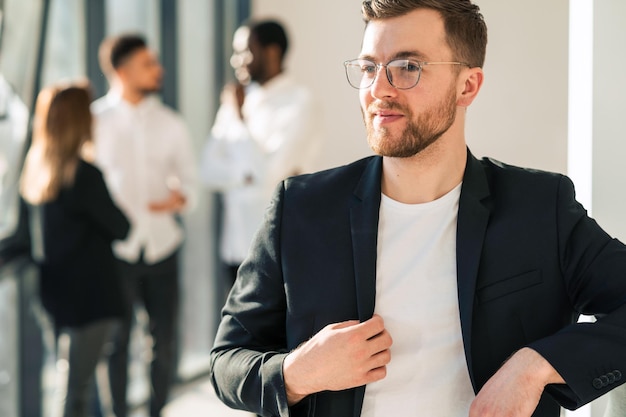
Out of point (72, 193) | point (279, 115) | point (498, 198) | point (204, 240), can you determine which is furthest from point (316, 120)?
point (498, 198)

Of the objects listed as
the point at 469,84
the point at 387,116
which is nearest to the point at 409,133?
the point at 387,116

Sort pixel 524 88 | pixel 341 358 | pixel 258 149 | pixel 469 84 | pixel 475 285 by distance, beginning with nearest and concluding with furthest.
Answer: pixel 341 358
pixel 475 285
pixel 469 84
pixel 524 88
pixel 258 149

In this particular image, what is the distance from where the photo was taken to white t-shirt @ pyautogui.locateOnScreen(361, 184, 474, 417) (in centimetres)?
145

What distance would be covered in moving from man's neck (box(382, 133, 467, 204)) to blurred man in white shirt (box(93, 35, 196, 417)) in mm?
2603

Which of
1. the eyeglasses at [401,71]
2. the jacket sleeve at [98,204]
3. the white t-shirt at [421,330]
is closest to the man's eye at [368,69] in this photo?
the eyeglasses at [401,71]

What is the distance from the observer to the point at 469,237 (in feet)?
4.79

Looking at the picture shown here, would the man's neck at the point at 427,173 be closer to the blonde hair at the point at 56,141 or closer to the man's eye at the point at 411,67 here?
the man's eye at the point at 411,67

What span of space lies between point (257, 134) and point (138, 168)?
0.56 m

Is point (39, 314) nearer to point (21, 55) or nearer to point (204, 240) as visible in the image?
point (21, 55)

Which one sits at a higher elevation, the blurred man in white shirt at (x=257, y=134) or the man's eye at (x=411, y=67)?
the man's eye at (x=411, y=67)

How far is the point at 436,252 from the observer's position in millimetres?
1496

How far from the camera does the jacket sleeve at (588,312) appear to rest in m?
1.35

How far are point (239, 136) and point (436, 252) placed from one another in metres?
2.69

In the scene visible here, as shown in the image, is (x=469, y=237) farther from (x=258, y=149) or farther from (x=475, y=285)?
(x=258, y=149)
